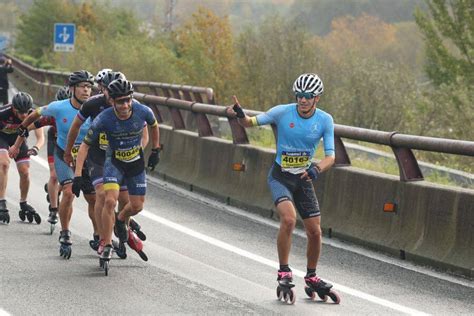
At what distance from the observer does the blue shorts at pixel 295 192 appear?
11023 mm

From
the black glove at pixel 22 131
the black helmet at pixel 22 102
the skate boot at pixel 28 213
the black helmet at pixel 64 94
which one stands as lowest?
the skate boot at pixel 28 213

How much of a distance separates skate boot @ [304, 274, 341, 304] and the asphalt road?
0.28 ft

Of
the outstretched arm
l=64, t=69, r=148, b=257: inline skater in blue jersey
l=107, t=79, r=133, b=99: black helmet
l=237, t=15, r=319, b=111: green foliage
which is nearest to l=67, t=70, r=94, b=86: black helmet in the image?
l=64, t=69, r=148, b=257: inline skater in blue jersey

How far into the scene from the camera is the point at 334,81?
167ft

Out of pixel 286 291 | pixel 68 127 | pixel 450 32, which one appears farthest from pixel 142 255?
pixel 450 32

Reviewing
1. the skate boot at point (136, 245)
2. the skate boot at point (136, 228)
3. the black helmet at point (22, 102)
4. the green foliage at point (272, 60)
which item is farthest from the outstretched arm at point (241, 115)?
the green foliage at point (272, 60)

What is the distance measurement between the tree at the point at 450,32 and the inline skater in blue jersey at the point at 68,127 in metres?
42.5

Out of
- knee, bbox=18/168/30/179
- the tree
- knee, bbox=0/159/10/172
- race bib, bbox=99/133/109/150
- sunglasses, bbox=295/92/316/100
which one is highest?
the tree

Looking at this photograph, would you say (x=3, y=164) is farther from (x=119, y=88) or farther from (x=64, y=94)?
(x=119, y=88)

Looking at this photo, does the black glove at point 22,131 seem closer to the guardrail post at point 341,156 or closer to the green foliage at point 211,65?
the guardrail post at point 341,156

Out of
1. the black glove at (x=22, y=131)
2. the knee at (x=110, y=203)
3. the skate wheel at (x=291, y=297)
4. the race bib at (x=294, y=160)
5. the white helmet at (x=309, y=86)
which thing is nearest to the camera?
the skate wheel at (x=291, y=297)

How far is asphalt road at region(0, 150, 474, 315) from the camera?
10156 mm

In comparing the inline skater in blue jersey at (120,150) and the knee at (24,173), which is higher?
the inline skater in blue jersey at (120,150)

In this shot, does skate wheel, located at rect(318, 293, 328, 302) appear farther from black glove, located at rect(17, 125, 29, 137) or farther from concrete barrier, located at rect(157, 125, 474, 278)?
black glove, located at rect(17, 125, 29, 137)
